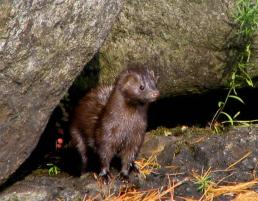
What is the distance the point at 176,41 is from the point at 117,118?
843mm

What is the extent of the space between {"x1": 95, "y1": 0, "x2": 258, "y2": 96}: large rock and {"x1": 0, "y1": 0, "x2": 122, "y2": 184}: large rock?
40.2 inches

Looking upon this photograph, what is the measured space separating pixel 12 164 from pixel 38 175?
704mm

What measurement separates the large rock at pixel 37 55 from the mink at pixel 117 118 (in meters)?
0.64

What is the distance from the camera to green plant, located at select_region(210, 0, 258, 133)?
5.98 meters

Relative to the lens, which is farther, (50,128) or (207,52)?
(50,128)

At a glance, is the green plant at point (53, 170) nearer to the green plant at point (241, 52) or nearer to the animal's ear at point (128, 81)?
the animal's ear at point (128, 81)

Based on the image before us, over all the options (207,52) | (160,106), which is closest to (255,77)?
(207,52)

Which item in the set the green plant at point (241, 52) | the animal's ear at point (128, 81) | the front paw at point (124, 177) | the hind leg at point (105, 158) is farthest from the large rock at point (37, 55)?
the green plant at point (241, 52)

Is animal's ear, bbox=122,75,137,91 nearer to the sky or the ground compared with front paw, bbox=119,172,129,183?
nearer to the sky

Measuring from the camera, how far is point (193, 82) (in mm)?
6496

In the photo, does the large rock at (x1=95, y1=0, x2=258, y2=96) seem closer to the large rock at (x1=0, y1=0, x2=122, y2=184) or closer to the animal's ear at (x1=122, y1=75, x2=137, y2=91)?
the animal's ear at (x1=122, y1=75, x2=137, y2=91)

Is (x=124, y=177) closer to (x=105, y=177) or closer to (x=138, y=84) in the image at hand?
(x=105, y=177)

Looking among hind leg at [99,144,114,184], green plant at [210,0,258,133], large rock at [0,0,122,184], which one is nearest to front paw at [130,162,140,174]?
hind leg at [99,144,114,184]

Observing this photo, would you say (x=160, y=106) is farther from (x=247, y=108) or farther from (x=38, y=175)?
(x=38, y=175)
